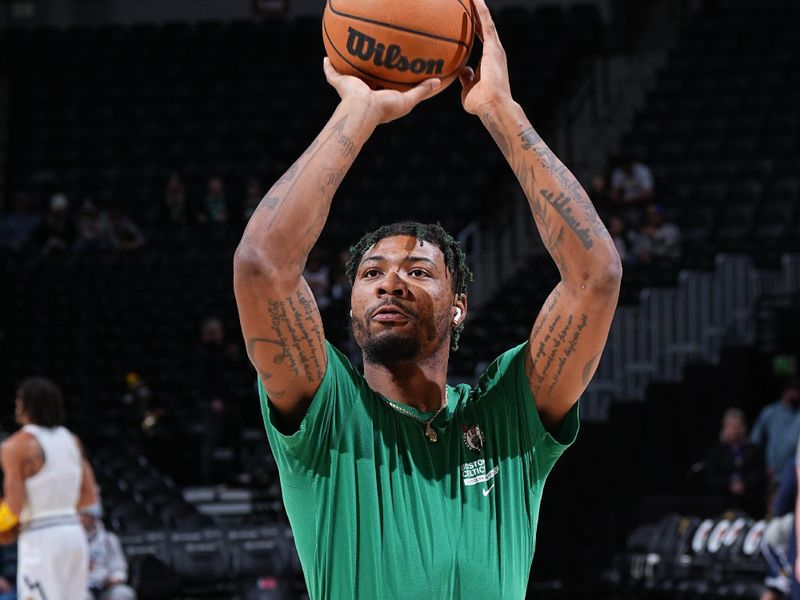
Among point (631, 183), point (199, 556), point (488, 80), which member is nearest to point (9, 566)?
point (199, 556)

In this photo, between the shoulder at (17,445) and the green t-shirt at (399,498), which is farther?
the shoulder at (17,445)

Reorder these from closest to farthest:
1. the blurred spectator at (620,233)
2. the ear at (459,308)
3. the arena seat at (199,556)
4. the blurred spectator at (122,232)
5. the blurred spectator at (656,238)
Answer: the ear at (459,308)
the arena seat at (199,556)
the blurred spectator at (656,238)
the blurred spectator at (620,233)
the blurred spectator at (122,232)

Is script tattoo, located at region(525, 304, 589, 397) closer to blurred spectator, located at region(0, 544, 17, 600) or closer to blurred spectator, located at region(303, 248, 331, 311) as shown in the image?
blurred spectator, located at region(0, 544, 17, 600)

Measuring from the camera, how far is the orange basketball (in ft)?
9.80

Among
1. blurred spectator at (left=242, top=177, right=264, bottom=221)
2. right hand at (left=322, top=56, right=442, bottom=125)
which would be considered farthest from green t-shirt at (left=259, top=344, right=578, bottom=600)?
blurred spectator at (left=242, top=177, right=264, bottom=221)

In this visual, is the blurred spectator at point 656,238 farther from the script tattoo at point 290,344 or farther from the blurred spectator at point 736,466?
the script tattoo at point 290,344

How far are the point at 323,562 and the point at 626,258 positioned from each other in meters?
10.9

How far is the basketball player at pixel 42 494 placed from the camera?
7156mm

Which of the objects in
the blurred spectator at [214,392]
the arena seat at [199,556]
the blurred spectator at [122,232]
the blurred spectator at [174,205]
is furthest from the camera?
the blurred spectator at [174,205]

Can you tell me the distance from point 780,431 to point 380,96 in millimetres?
8951

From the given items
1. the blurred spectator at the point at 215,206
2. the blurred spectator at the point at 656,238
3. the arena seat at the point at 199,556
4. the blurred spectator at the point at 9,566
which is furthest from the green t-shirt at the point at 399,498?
the blurred spectator at the point at 215,206

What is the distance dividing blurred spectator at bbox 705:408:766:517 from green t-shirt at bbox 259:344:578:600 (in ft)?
27.6

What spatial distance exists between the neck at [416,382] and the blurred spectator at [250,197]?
1291 cm

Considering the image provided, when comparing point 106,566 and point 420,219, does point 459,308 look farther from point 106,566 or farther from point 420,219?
point 420,219
